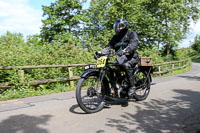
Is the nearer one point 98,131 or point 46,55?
point 98,131

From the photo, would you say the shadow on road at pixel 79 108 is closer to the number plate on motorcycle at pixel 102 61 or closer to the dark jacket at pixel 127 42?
the number plate on motorcycle at pixel 102 61

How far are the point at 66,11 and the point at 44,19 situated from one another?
3628 mm

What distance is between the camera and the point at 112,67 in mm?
4906

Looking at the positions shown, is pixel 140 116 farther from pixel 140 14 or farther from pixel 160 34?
pixel 160 34

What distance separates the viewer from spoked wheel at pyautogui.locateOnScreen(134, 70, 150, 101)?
18.5 ft

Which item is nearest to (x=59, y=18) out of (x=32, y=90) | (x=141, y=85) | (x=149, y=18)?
(x=149, y=18)

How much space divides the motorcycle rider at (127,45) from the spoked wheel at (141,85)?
21.2 inches

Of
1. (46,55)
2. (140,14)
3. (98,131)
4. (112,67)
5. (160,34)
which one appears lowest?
(98,131)

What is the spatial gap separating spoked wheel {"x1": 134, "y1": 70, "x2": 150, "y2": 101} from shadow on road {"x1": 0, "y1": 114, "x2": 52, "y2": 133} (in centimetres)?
256

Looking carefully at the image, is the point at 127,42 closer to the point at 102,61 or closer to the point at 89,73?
the point at 102,61

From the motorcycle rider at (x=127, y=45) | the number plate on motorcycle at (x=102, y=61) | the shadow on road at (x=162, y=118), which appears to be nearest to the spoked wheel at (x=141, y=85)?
the shadow on road at (x=162, y=118)

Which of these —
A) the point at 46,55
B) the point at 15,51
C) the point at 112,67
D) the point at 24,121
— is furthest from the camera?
the point at 46,55

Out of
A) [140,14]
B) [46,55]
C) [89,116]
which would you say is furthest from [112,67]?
[140,14]

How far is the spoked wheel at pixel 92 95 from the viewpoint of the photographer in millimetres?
4371
